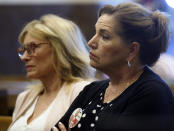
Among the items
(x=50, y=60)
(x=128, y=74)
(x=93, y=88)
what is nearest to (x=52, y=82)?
(x=50, y=60)

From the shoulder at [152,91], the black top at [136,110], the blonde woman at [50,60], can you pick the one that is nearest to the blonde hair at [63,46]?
the blonde woman at [50,60]

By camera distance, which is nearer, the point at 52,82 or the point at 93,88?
the point at 93,88

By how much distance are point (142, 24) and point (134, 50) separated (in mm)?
88

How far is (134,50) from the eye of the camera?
109 cm

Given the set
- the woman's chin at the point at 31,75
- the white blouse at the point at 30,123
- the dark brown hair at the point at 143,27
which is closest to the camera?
the dark brown hair at the point at 143,27

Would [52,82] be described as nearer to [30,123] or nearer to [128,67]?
[30,123]

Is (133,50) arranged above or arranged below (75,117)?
above

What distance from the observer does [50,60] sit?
1.68m

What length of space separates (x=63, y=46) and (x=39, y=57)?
0.13 m

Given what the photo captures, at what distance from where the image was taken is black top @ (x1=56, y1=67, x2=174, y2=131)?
3.12 ft

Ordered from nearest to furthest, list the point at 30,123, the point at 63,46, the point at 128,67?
the point at 128,67 < the point at 30,123 < the point at 63,46

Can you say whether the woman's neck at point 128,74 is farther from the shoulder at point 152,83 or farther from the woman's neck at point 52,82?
the woman's neck at point 52,82

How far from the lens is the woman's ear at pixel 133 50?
3.55 feet

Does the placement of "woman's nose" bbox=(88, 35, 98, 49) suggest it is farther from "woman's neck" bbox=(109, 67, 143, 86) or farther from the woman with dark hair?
"woman's neck" bbox=(109, 67, 143, 86)
